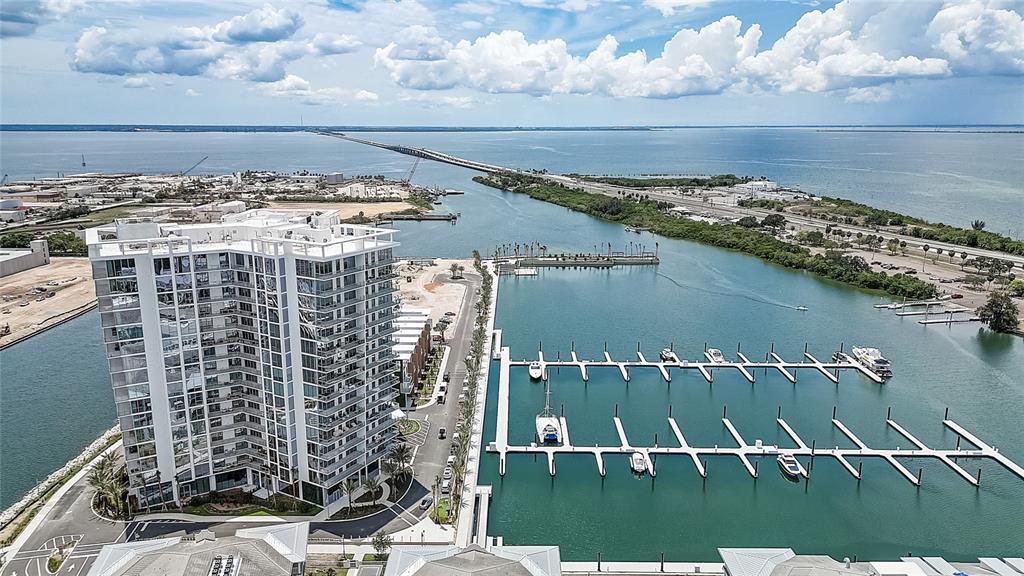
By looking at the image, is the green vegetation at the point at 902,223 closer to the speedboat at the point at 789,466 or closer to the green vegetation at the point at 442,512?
the speedboat at the point at 789,466

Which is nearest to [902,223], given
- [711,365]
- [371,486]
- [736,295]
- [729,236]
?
[729,236]

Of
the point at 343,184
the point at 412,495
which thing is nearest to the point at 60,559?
the point at 412,495

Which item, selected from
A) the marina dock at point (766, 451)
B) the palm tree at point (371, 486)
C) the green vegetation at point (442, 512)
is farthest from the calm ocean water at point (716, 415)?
the palm tree at point (371, 486)

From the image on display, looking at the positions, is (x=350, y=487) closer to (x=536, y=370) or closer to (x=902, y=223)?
(x=536, y=370)

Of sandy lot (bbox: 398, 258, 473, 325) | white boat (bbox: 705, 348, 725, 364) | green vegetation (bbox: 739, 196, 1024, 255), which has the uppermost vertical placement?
green vegetation (bbox: 739, 196, 1024, 255)

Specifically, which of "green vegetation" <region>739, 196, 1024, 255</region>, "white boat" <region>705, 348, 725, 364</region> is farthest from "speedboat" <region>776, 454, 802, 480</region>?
"green vegetation" <region>739, 196, 1024, 255</region>

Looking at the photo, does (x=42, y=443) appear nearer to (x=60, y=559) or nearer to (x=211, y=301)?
(x=60, y=559)

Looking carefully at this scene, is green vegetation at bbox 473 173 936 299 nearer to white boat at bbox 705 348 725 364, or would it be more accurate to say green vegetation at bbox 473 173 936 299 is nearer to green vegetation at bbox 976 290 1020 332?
green vegetation at bbox 976 290 1020 332
